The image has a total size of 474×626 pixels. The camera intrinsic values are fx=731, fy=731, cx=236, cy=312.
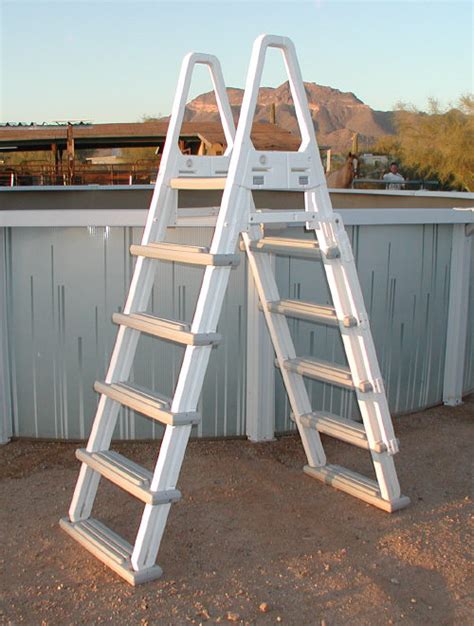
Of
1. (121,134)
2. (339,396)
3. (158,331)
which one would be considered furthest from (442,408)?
(121,134)

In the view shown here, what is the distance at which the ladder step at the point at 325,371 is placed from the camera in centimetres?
422

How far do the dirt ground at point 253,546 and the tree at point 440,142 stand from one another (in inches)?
1329

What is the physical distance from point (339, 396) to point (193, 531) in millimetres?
2194

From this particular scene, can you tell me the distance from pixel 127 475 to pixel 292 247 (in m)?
1.57

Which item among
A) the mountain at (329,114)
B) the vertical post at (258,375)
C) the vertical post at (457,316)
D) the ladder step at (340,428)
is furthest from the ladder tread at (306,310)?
the mountain at (329,114)

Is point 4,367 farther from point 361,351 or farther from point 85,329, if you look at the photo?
point 361,351

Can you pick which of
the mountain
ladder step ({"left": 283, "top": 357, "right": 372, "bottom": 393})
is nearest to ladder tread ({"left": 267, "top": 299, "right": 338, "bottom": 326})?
ladder step ({"left": 283, "top": 357, "right": 372, "bottom": 393})

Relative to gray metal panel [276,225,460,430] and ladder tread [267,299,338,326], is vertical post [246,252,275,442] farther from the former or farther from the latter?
ladder tread [267,299,338,326]

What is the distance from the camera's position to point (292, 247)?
4.18 meters

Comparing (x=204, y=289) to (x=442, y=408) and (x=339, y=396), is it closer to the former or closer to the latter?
(x=339, y=396)

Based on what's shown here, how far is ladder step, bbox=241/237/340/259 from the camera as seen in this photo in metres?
4.03

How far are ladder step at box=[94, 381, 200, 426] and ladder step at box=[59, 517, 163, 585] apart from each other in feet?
2.25

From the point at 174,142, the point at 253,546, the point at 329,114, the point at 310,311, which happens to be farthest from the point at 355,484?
the point at 329,114

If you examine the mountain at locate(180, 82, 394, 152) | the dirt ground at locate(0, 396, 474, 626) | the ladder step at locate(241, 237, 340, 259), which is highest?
the mountain at locate(180, 82, 394, 152)
